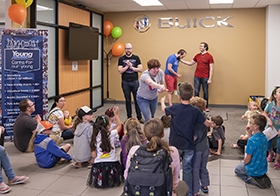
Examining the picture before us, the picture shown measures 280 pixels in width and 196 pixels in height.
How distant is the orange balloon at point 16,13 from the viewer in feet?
16.8

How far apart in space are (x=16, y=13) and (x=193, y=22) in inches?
194

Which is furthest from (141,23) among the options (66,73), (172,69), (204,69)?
(66,73)

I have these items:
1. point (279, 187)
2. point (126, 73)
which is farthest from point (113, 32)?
point (279, 187)

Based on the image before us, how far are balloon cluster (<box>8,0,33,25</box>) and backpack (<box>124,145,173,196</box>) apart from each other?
3774 mm

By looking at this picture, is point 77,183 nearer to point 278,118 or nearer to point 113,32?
point 278,118

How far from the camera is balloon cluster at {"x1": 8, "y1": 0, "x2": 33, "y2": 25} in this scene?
513 centimetres

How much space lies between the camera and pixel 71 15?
7102 millimetres

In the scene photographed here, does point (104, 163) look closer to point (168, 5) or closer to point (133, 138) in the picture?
point (133, 138)

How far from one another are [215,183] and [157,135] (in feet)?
5.12

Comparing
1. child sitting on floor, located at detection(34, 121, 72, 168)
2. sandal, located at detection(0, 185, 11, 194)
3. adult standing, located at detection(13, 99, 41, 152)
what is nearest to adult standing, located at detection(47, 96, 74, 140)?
adult standing, located at detection(13, 99, 41, 152)

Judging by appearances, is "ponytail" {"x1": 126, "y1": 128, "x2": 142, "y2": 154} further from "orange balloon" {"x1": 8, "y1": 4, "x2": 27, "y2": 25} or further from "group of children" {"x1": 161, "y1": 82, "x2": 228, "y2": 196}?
"orange balloon" {"x1": 8, "y1": 4, "x2": 27, "y2": 25}

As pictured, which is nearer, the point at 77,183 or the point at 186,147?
the point at 186,147

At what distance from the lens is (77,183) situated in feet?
12.1

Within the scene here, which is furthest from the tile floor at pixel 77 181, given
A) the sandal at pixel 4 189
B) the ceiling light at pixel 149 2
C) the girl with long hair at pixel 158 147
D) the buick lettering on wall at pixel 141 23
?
the buick lettering on wall at pixel 141 23
